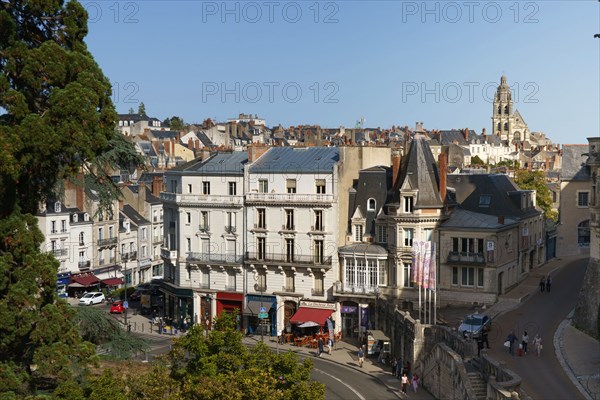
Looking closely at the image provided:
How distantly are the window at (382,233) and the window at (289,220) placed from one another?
6318mm

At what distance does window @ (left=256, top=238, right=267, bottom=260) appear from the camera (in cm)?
5977

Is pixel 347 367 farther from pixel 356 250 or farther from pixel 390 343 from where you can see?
pixel 356 250

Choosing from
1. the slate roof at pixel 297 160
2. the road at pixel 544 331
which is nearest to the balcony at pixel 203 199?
the slate roof at pixel 297 160

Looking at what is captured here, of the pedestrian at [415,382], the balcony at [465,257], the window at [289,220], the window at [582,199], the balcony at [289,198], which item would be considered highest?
the balcony at [289,198]

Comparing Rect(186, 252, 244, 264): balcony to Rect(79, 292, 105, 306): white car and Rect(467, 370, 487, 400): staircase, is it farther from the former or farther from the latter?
Rect(467, 370, 487, 400): staircase

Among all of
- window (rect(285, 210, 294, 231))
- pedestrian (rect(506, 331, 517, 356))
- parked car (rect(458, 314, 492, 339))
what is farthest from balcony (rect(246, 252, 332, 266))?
pedestrian (rect(506, 331, 517, 356))

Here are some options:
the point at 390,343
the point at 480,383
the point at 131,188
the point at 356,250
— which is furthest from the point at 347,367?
the point at 131,188

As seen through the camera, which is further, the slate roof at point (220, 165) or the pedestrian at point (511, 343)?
the slate roof at point (220, 165)

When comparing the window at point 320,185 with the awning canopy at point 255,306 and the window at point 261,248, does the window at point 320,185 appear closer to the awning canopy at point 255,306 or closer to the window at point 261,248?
the window at point 261,248

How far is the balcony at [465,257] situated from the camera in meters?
53.0

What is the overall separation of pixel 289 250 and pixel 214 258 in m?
6.47

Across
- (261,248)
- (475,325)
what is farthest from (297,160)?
Result: (475,325)

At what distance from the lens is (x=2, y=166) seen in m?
17.3

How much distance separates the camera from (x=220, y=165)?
63156 millimetres
